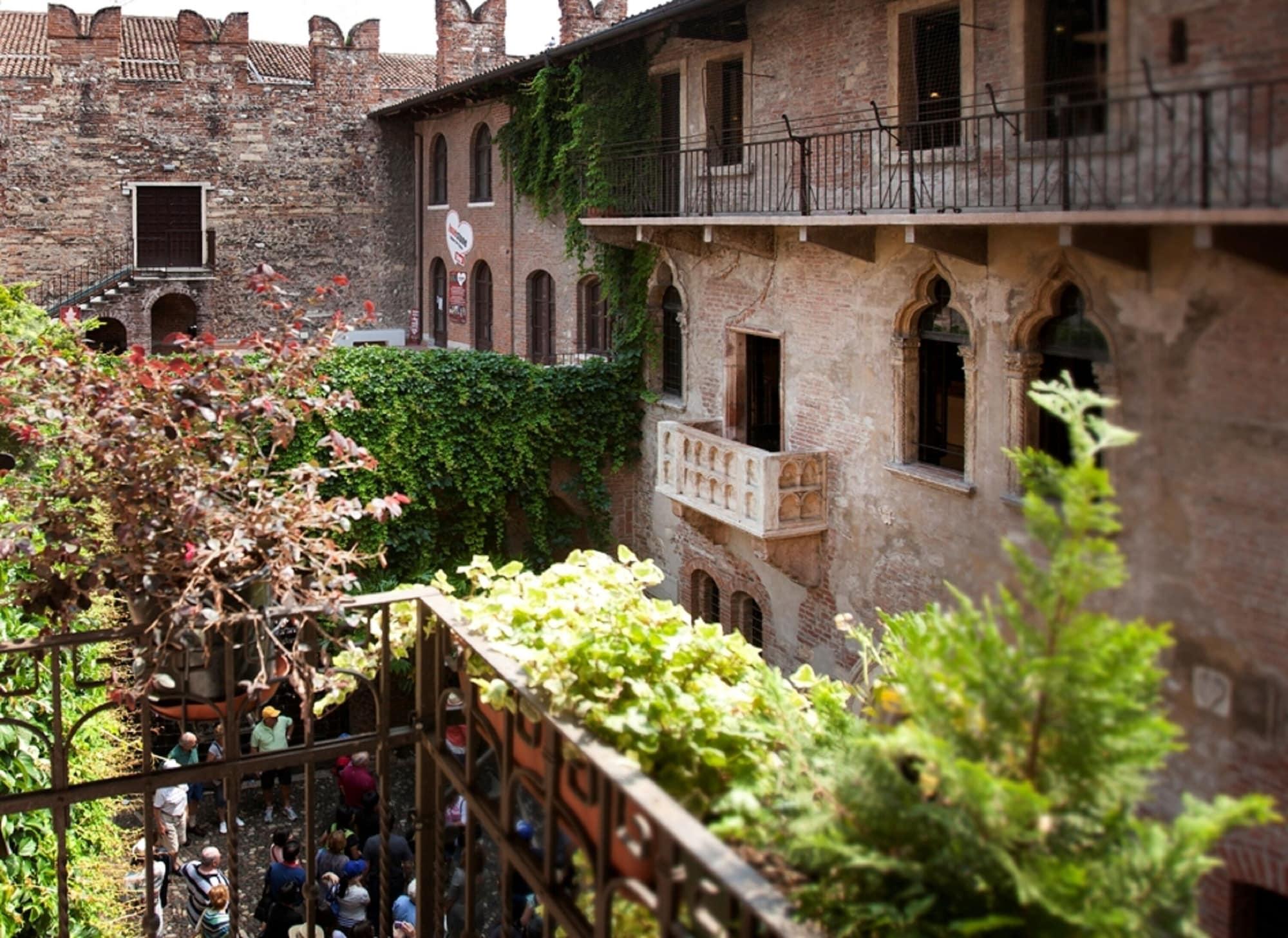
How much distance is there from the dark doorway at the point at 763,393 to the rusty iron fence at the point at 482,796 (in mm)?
10498

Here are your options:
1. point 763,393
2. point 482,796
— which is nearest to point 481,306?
point 763,393

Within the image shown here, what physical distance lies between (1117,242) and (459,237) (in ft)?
70.0

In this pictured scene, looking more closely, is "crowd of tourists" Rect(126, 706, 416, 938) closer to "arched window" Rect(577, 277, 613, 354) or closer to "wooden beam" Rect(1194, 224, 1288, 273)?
"wooden beam" Rect(1194, 224, 1288, 273)

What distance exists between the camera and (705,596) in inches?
684

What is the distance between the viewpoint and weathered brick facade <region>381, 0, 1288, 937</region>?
9.30ft

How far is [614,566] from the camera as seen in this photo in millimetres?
4441

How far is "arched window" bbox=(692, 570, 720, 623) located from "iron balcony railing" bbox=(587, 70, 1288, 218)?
4489 millimetres

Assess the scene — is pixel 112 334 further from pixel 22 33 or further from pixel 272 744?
pixel 272 744

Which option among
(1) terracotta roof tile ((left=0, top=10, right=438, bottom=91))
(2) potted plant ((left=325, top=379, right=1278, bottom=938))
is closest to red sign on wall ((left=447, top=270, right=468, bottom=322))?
(1) terracotta roof tile ((left=0, top=10, right=438, bottom=91))

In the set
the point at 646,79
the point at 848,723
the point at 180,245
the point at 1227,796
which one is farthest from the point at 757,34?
the point at 180,245

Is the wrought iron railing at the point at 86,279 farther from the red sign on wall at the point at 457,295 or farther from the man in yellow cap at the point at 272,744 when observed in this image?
the man in yellow cap at the point at 272,744

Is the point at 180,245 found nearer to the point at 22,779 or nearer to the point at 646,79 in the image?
the point at 646,79

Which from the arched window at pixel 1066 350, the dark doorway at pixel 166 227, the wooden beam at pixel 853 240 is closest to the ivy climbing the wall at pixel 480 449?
the wooden beam at pixel 853 240

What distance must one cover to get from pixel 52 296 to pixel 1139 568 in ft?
89.3
